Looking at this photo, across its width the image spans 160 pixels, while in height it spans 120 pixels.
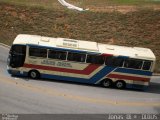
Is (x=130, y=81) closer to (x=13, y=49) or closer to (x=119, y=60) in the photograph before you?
(x=119, y=60)

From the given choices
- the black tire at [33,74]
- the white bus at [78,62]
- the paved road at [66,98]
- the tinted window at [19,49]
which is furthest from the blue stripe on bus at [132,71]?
the tinted window at [19,49]

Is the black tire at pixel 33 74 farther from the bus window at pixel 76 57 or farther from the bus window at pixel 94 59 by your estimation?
the bus window at pixel 94 59

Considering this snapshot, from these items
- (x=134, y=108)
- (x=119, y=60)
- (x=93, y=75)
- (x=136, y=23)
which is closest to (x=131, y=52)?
(x=119, y=60)

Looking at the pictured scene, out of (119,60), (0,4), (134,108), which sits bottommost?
(134,108)

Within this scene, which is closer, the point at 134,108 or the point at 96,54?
the point at 134,108

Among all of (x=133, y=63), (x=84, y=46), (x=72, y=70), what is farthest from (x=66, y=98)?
(x=133, y=63)

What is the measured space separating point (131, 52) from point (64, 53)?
596cm

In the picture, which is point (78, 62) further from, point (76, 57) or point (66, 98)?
point (66, 98)

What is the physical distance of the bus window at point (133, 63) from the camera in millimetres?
32469

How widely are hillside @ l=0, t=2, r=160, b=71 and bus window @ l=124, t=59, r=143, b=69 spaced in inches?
383

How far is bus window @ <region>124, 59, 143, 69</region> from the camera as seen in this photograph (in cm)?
3247

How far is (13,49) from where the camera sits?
3158cm

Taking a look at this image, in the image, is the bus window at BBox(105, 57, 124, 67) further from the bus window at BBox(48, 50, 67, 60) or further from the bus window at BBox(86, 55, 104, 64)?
the bus window at BBox(48, 50, 67, 60)

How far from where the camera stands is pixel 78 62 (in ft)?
105
